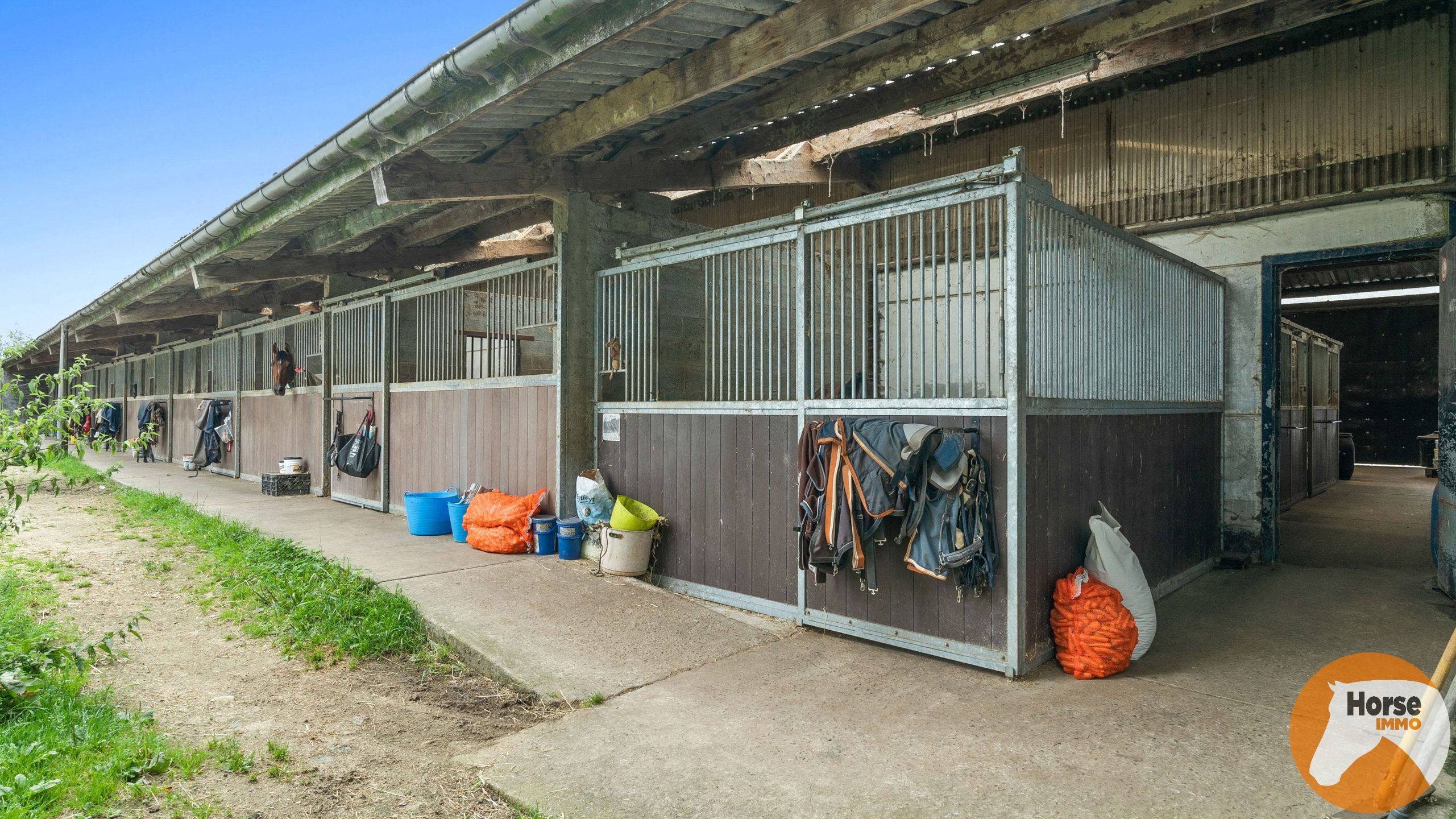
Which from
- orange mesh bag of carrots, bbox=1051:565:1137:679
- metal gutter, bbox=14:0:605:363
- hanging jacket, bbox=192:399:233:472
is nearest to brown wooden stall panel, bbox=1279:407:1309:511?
orange mesh bag of carrots, bbox=1051:565:1137:679

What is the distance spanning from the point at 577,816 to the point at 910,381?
93.2 inches

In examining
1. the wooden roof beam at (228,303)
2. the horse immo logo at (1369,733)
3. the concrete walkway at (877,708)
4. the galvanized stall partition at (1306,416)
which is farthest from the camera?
the wooden roof beam at (228,303)

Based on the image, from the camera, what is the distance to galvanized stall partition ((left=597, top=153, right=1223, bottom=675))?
3500mm

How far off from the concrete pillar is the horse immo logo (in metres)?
4.32

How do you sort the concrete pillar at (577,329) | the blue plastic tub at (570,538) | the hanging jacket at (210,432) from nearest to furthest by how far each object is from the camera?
1. the blue plastic tub at (570,538)
2. the concrete pillar at (577,329)
3. the hanging jacket at (210,432)

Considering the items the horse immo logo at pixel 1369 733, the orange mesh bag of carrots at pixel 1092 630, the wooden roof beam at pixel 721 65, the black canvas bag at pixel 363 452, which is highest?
the wooden roof beam at pixel 721 65

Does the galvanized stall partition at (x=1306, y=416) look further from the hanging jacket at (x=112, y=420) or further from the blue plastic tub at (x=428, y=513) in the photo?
the hanging jacket at (x=112, y=420)

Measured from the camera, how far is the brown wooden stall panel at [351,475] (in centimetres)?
802

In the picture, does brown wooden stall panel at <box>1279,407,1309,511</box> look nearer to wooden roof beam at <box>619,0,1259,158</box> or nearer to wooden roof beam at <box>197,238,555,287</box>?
wooden roof beam at <box>619,0,1259,158</box>

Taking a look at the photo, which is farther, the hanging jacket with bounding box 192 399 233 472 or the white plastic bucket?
the hanging jacket with bounding box 192 399 233 472

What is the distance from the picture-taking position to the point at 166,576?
17.4ft

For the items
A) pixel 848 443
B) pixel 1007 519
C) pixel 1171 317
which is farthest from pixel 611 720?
pixel 1171 317

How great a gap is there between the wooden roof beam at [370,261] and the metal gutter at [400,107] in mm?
440

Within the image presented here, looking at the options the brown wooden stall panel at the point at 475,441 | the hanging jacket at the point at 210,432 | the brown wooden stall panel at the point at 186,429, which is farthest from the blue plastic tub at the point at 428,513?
the brown wooden stall panel at the point at 186,429
